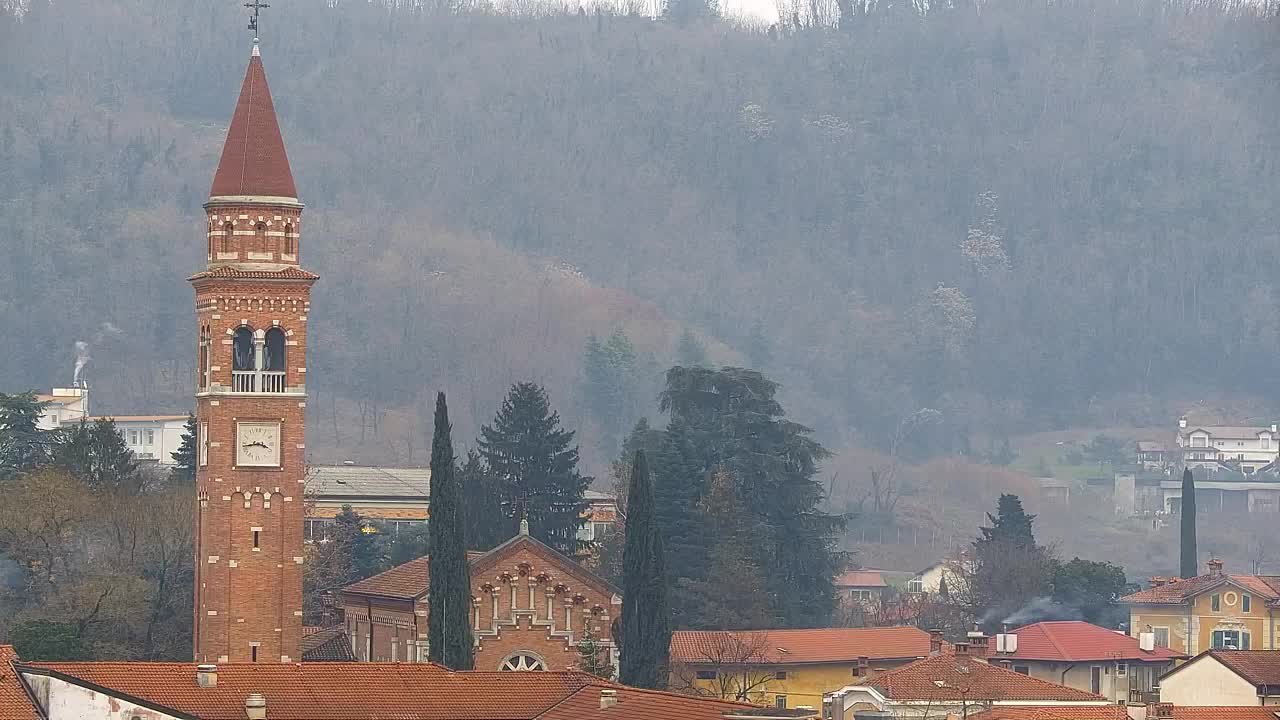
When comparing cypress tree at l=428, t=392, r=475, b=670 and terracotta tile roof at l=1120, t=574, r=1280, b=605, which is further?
terracotta tile roof at l=1120, t=574, r=1280, b=605

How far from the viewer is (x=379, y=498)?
452ft

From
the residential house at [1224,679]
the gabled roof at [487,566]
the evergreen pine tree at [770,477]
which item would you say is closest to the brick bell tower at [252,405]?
the gabled roof at [487,566]

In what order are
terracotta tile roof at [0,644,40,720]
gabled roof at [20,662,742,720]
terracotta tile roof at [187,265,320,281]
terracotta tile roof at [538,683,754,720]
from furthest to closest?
terracotta tile roof at [187,265,320,281]
gabled roof at [20,662,742,720]
terracotta tile roof at [538,683,754,720]
terracotta tile roof at [0,644,40,720]

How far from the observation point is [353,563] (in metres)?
106

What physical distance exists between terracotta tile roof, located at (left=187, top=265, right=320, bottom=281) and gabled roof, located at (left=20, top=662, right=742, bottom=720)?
20.4m

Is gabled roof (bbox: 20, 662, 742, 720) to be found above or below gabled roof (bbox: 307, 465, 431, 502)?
below

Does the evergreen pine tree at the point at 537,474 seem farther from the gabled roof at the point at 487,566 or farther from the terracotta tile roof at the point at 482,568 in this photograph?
the gabled roof at the point at 487,566

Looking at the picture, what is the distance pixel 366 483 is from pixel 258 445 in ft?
205

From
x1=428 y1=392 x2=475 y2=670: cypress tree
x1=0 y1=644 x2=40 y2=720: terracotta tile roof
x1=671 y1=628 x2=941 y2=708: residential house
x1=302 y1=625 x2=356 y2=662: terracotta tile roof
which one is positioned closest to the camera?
x1=0 y1=644 x2=40 y2=720: terracotta tile roof

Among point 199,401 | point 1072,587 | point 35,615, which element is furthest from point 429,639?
point 1072,587

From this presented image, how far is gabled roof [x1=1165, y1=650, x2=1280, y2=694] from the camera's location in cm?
7512

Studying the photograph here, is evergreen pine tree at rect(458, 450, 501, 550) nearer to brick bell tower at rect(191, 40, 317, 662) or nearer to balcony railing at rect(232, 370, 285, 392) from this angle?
brick bell tower at rect(191, 40, 317, 662)

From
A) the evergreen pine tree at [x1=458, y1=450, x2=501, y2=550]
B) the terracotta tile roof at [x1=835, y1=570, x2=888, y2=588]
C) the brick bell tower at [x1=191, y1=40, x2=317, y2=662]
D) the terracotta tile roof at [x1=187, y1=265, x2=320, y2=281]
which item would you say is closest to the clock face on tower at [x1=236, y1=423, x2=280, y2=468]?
the brick bell tower at [x1=191, y1=40, x2=317, y2=662]

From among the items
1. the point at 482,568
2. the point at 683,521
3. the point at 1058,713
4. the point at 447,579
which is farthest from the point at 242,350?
the point at 1058,713
